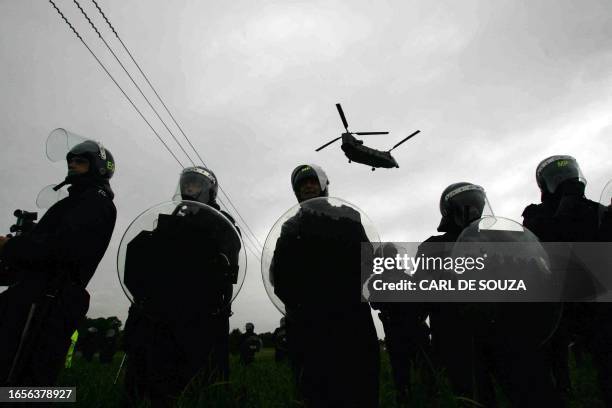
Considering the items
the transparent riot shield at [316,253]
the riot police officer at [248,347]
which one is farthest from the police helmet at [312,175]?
the riot police officer at [248,347]

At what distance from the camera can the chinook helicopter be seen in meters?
27.6

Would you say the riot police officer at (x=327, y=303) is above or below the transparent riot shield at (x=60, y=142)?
below

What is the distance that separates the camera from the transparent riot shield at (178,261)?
2357mm

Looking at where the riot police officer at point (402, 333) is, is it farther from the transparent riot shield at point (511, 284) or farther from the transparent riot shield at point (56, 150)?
the transparent riot shield at point (56, 150)

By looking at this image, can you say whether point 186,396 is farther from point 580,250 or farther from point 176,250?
point 580,250

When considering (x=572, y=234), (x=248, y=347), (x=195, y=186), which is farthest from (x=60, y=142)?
(x=248, y=347)

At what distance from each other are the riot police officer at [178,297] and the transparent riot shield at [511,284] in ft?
5.27

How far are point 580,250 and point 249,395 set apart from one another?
3.01 m

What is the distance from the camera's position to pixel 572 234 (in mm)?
3441

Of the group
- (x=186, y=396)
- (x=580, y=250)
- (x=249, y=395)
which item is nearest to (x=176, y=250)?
(x=186, y=396)

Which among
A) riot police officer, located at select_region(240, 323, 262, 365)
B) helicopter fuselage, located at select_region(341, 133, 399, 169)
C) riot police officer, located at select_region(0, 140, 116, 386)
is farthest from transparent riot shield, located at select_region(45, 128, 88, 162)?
helicopter fuselage, located at select_region(341, 133, 399, 169)

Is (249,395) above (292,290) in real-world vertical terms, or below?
below

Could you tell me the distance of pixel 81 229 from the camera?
3.10 meters

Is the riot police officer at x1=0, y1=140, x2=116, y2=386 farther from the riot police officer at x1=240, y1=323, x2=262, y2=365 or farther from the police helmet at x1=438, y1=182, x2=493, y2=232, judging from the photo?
the riot police officer at x1=240, y1=323, x2=262, y2=365
